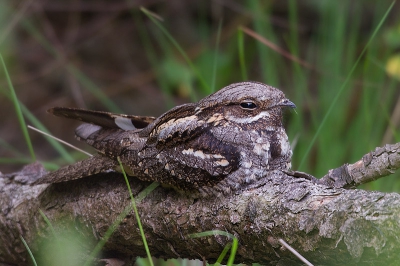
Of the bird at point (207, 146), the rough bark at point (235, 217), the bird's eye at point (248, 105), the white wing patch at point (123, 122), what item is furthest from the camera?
the white wing patch at point (123, 122)

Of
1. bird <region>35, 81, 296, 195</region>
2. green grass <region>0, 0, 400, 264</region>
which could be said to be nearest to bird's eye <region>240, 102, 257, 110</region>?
bird <region>35, 81, 296, 195</region>

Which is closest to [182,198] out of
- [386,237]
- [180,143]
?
[180,143]

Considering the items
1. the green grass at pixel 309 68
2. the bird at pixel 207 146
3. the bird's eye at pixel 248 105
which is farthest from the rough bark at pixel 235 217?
the green grass at pixel 309 68

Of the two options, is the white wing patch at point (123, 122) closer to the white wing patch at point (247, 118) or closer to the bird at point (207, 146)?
the bird at point (207, 146)

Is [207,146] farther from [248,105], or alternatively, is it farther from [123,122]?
[123,122]

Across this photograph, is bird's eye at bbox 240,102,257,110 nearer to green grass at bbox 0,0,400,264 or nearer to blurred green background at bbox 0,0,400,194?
green grass at bbox 0,0,400,264
